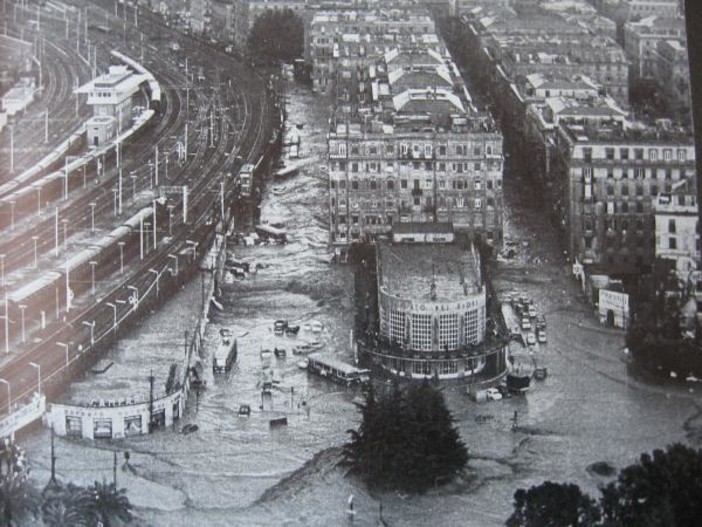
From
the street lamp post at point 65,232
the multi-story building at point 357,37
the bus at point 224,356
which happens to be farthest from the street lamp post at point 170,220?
the multi-story building at point 357,37

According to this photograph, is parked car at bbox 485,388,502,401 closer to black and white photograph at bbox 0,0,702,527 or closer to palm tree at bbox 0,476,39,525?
black and white photograph at bbox 0,0,702,527

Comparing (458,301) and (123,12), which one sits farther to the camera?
(123,12)

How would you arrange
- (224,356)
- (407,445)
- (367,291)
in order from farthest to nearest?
1. (367,291)
2. (224,356)
3. (407,445)

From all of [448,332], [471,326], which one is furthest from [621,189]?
[448,332]

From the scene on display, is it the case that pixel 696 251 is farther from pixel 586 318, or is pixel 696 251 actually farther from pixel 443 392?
pixel 443 392

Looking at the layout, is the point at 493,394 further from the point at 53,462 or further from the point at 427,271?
the point at 53,462

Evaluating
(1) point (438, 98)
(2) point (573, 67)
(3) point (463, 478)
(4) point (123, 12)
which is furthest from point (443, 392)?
(4) point (123, 12)
